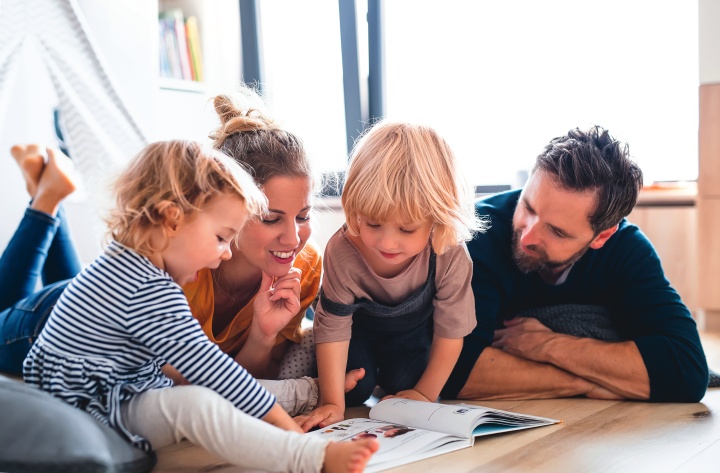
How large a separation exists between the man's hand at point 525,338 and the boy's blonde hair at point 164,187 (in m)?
0.86

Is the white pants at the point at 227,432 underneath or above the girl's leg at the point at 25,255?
underneath

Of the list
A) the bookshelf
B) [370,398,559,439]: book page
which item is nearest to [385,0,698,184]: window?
the bookshelf

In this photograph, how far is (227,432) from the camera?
4.22 feet

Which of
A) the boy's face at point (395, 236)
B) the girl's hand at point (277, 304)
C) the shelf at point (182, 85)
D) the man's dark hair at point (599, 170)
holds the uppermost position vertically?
the shelf at point (182, 85)

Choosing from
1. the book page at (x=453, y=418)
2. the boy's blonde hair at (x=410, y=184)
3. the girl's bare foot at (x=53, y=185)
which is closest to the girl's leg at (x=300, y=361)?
the book page at (x=453, y=418)

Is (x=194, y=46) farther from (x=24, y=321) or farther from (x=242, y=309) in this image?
(x=242, y=309)

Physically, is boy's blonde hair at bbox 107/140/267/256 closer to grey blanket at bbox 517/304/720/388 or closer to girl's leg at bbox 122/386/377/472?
girl's leg at bbox 122/386/377/472

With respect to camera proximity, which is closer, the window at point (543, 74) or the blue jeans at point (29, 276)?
the blue jeans at point (29, 276)

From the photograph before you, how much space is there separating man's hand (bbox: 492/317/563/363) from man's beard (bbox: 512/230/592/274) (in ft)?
0.47

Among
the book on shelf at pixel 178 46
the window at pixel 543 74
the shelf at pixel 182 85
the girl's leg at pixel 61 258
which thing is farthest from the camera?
the book on shelf at pixel 178 46

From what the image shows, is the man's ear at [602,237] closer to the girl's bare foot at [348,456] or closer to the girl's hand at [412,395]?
the girl's hand at [412,395]

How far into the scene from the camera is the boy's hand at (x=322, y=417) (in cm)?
164

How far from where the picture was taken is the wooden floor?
1.42m

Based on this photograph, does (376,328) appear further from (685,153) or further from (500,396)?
(685,153)
